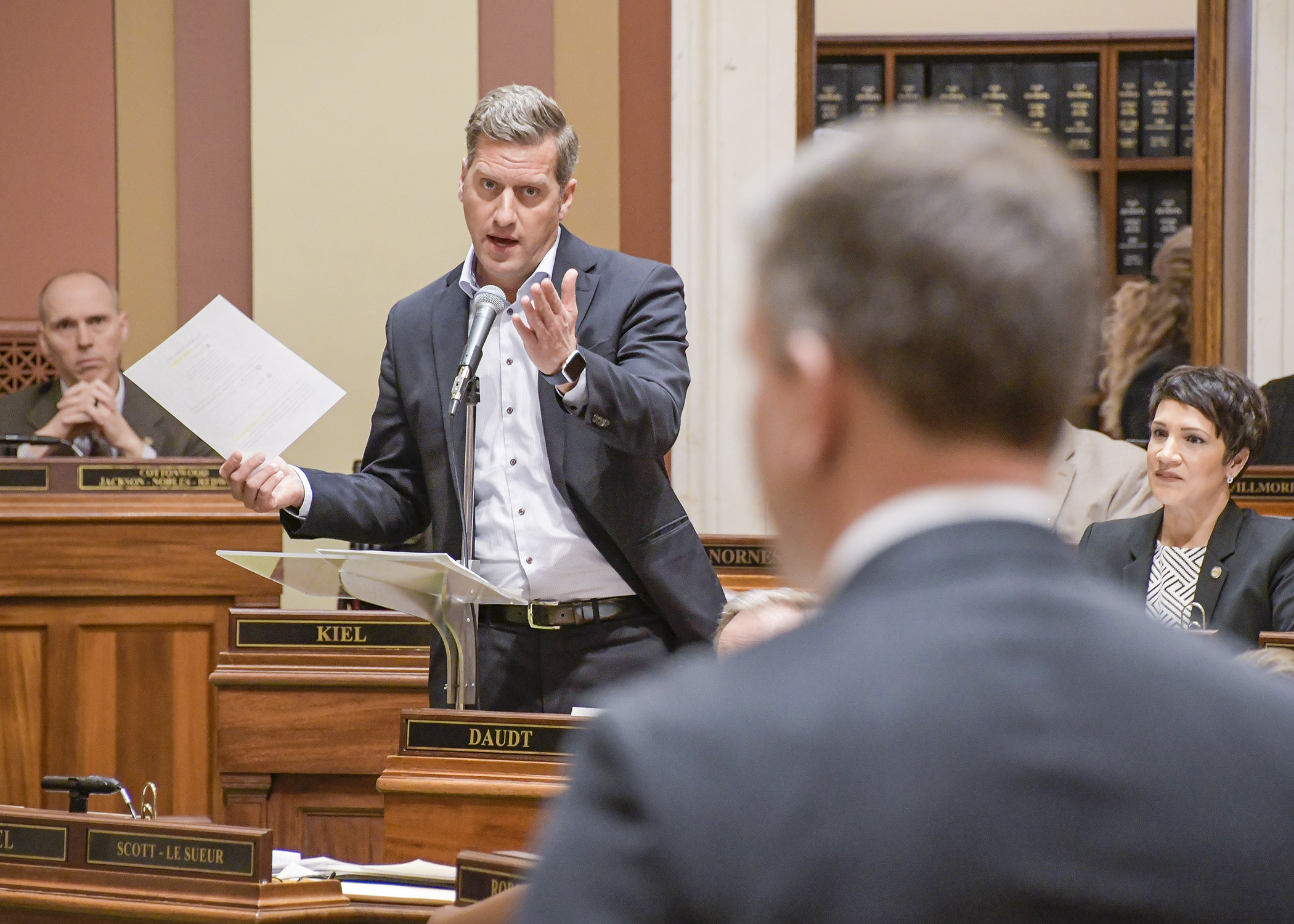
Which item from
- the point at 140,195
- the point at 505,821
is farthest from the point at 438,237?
the point at 505,821

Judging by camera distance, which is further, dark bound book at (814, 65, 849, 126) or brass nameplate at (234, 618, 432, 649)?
dark bound book at (814, 65, 849, 126)

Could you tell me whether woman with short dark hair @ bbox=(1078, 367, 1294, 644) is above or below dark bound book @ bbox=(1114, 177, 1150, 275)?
below

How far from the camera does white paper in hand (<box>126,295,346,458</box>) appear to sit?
234 cm

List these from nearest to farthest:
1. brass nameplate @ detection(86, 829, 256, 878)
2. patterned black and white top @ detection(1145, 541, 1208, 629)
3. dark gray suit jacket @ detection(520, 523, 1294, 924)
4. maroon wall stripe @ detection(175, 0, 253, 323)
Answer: dark gray suit jacket @ detection(520, 523, 1294, 924) → brass nameplate @ detection(86, 829, 256, 878) → patterned black and white top @ detection(1145, 541, 1208, 629) → maroon wall stripe @ detection(175, 0, 253, 323)

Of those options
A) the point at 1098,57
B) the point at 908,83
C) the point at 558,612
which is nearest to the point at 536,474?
the point at 558,612

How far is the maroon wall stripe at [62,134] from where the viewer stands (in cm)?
459

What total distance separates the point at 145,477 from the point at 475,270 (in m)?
1.34

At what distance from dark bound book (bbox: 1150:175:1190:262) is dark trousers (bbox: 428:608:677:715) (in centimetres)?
402

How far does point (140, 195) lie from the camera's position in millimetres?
4621

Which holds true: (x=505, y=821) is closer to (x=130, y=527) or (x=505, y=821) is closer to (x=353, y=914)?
(x=353, y=914)

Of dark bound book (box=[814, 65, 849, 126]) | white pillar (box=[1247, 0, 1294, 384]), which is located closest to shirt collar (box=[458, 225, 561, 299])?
white pillar (box=[1247, 0, 1294, 384])

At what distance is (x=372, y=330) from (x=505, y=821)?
3.01 metres

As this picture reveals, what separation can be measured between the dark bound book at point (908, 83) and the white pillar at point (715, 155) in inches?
59.0

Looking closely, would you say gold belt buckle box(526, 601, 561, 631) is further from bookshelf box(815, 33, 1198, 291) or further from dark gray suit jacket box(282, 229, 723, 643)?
bookshelf box(815, 33, 1198, 291)
